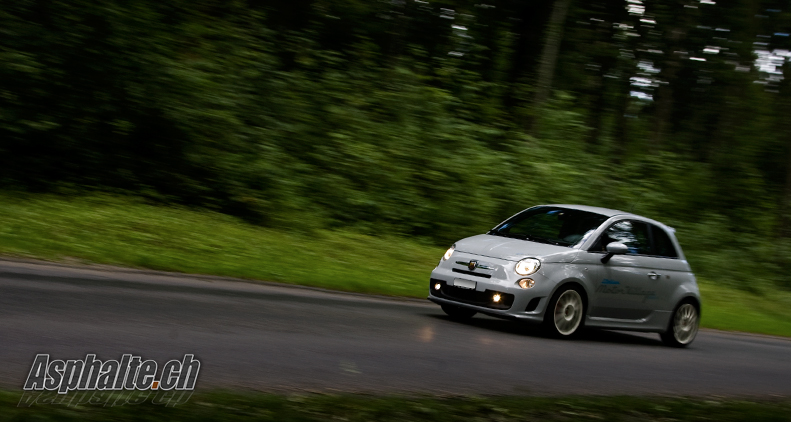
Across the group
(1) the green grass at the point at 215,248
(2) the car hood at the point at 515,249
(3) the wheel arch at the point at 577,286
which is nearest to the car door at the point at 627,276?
(3) the wheel arch at the point at 577,286

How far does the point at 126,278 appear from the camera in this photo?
12.3 metres

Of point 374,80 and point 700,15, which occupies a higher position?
point 700,15

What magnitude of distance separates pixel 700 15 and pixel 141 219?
27236 millimetres

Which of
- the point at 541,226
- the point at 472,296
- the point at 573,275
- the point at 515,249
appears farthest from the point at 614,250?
the point at 472,296

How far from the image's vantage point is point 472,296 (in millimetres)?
11625

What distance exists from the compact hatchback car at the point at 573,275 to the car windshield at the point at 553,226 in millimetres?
14

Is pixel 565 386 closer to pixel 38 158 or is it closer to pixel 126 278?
pixel 126 278

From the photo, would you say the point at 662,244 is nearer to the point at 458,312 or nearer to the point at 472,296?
the point at 458,312

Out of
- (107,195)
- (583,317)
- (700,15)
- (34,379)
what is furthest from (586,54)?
(34,379)

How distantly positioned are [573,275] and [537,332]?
1251mm

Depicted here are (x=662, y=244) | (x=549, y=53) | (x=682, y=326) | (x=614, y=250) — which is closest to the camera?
(x=614, y=250)

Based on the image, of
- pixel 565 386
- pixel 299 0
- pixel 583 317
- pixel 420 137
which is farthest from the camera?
pixel 299 0

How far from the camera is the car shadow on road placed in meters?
12.3

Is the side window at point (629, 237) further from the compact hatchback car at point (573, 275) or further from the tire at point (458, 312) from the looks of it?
the tire at point (458, 312)
